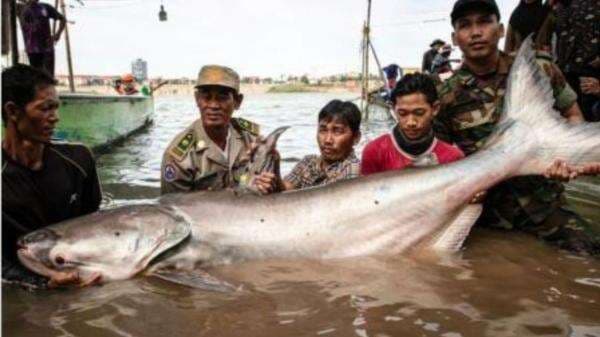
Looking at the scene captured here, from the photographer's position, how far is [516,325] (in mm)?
2652

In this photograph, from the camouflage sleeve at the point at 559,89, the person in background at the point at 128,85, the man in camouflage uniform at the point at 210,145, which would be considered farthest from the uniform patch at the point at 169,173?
the person in background at the point at 128,85

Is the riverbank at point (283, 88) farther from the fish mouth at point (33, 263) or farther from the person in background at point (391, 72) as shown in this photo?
the fish mouth at point (33, 263)

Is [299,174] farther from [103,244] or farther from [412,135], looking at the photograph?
[103,244]

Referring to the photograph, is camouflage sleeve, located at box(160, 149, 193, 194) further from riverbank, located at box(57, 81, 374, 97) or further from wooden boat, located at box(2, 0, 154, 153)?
riverbank, located at box(57, 81, 374, 97)

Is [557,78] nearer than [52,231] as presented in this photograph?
No

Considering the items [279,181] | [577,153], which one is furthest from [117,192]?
[577,153]

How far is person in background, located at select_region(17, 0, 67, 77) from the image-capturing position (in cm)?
923

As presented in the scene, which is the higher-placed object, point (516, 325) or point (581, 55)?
point (581, 55)

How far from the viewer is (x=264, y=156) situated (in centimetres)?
409

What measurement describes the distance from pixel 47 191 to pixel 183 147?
3.94ft

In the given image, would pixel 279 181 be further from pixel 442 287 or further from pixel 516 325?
pixel 516 325

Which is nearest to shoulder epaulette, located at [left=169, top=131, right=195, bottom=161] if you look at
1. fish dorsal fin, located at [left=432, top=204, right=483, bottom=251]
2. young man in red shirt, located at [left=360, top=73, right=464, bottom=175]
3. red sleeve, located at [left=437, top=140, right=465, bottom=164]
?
young man in red shirt, located at [left=360, top=73, right=464, bottom=175]

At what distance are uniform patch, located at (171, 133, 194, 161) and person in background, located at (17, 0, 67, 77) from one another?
5.63 metres

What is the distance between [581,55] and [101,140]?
28.8 feet
